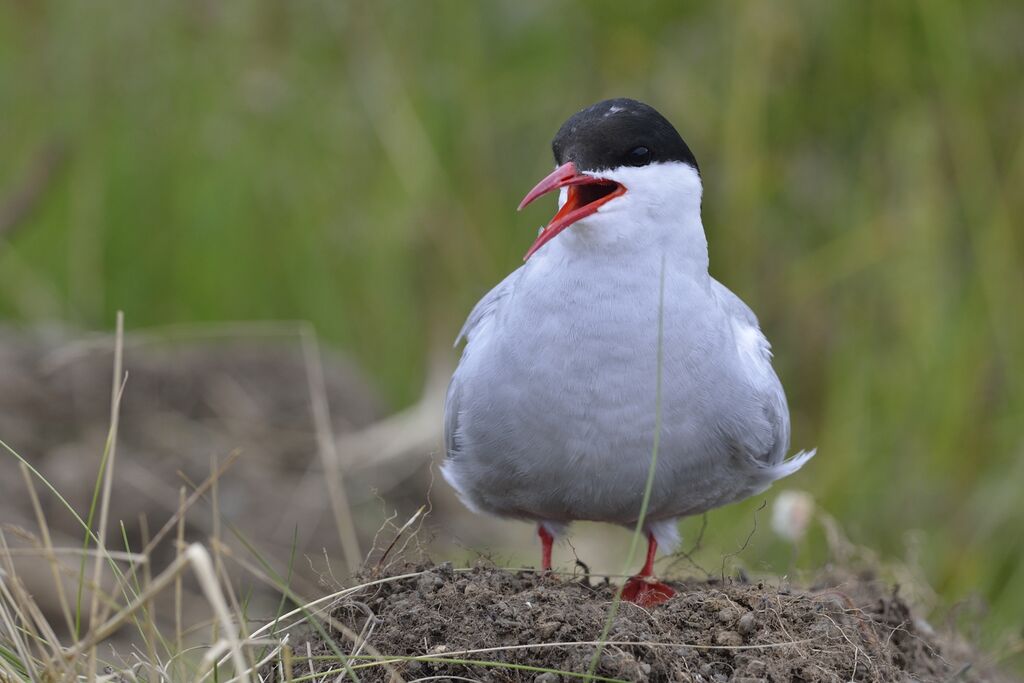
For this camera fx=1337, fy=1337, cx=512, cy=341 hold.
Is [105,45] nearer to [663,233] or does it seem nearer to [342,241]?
[342,241]

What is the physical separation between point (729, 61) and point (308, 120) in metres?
2.20

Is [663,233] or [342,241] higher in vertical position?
[663,233]

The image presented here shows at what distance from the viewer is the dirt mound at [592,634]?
2582mm

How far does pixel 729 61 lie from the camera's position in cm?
645

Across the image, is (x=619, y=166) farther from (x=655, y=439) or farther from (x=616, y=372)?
(x=655, y=439)

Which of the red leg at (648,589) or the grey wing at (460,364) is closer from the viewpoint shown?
the red leg at (648,589)

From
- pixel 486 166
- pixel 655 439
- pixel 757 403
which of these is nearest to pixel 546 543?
pixel 757 403

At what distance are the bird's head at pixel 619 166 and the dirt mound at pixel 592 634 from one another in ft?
2.56

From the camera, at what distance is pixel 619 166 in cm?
305

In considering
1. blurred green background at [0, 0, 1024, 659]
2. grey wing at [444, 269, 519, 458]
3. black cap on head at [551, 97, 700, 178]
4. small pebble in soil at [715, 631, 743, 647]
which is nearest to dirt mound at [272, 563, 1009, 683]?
small pebble in soil at [715, 631, 743, 647]

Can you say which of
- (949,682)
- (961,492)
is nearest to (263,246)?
(961,492)

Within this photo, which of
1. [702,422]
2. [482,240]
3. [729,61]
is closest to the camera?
[702,422]

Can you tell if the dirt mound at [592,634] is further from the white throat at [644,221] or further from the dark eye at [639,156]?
the dark eye at [639,156]

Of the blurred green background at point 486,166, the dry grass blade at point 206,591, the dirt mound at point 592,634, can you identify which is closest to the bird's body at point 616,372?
the dirt mound at point 592,634
